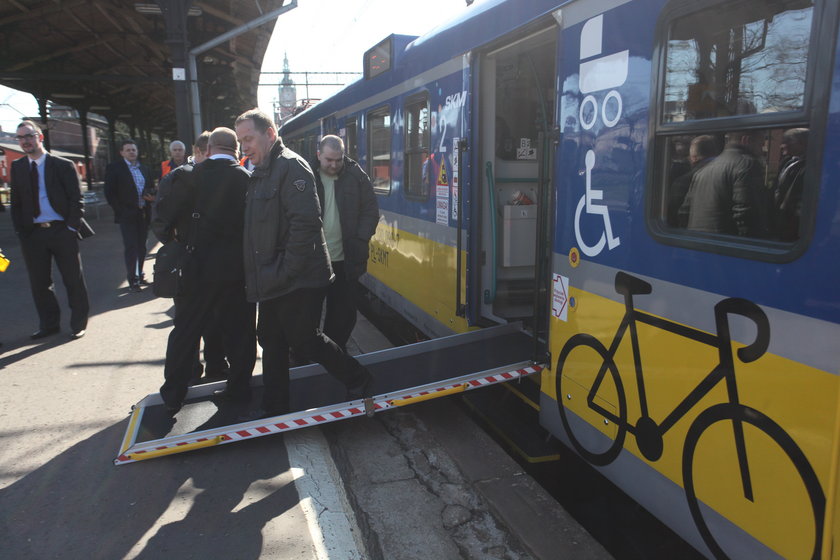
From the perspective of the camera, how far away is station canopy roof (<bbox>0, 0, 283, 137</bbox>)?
12758 mm

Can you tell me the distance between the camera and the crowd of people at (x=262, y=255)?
3605mm

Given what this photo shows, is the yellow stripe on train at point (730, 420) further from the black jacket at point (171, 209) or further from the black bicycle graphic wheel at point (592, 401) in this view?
the black jacket at point (171, 209)

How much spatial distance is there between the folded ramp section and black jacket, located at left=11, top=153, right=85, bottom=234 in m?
2.76

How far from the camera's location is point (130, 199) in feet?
26.5

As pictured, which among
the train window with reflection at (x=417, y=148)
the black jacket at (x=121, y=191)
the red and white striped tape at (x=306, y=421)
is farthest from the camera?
the black jacket at (x=121, y=191)

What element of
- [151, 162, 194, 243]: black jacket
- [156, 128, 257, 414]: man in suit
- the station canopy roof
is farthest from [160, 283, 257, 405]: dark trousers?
the station canopy roof

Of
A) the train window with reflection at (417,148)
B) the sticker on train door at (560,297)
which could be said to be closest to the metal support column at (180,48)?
the train window with reflection at (417,148)

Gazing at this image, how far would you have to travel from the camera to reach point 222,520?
3.18 m

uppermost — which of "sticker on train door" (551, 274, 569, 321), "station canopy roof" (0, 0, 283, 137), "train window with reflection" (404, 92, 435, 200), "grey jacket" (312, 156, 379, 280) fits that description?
"station canopy roof" (0, 0, 283, 137)

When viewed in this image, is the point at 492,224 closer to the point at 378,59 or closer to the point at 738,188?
the point at 738,188

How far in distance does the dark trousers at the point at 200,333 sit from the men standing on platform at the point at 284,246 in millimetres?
522

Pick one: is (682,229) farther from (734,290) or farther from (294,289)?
(294,289)

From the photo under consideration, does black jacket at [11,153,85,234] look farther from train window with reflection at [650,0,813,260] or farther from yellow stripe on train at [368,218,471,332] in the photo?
train window with reflection at [650,0,813,260]

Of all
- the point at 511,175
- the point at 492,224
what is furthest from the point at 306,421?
the point at 511,175
